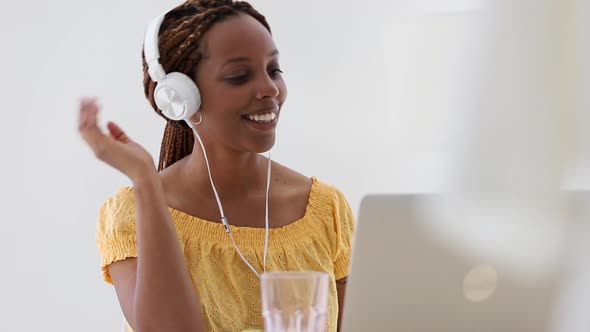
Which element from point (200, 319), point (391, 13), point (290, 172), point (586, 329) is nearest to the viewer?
point (586, 329)

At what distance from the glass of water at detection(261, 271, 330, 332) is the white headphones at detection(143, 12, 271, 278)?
69 centimetres

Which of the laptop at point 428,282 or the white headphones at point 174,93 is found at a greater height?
the white headphones at point 174,93

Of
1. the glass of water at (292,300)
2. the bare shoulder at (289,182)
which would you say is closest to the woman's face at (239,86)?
the bare shoulder at (289,182)

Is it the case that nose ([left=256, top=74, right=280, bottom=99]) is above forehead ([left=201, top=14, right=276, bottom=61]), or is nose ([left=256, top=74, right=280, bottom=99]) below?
below

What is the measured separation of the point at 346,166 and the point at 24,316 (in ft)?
3.51

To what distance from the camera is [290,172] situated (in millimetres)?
1851

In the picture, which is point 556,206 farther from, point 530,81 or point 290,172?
point 290,172

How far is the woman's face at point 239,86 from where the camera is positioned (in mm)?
1652

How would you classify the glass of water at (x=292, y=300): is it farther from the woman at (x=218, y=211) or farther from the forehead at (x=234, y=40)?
the forehead at (x=234, y=40)

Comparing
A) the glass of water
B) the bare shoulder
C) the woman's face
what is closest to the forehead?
the woman's face

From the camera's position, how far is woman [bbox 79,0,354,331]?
1488 millimetres

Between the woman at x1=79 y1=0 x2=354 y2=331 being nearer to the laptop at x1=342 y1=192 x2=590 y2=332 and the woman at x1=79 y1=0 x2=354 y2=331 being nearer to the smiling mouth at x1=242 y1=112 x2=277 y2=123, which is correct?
the smiling mouth at x1=242 y1=112 x2=277 y2=123

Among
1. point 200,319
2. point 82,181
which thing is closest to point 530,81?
point 200,319

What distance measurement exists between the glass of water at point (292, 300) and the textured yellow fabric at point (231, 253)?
66 cm
